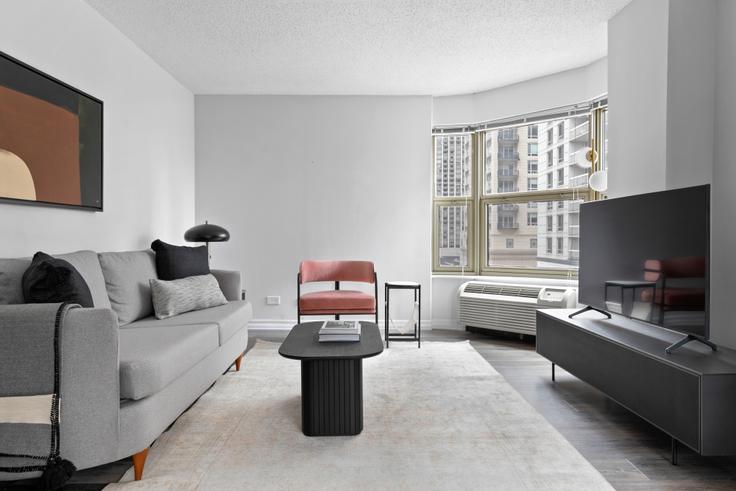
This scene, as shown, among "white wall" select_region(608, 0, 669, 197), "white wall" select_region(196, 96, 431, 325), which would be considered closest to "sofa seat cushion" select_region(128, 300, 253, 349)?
"white wall" select_region(196, 96, 431, 325)

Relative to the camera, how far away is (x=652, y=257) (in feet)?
8.15

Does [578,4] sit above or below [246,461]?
above

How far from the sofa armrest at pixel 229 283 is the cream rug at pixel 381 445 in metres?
0.76

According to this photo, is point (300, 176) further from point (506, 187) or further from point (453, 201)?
point (506, 187)

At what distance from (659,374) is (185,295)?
300 centimetres

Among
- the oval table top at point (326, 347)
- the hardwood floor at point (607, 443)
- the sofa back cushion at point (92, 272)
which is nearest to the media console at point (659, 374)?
the hardwood floor at point (607, 443)

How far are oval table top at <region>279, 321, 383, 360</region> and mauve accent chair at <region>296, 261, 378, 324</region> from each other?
130 centimetres

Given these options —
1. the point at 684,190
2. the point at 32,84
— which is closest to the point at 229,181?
the point at 32,84

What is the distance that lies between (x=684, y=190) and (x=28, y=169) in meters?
3.63

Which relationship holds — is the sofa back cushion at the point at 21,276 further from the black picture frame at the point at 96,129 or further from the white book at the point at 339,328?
the white book at the point at 339,328

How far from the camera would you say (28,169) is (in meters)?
2.55

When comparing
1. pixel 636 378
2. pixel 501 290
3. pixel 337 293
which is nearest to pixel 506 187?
pixel 501 290

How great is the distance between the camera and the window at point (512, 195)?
4613mm

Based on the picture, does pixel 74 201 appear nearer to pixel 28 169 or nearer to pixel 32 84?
pixel 28 169
